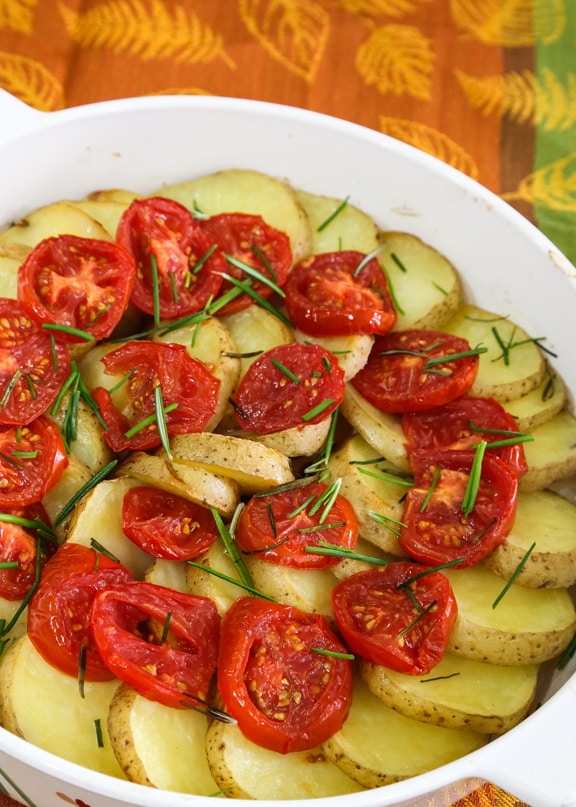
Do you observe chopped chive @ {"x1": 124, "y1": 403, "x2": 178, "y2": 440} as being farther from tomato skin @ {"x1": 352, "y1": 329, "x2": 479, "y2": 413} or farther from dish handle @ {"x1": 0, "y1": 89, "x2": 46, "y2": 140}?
dish handle @ {"x1": 0, "y1": 89, "x2": 46, "y2": 140}

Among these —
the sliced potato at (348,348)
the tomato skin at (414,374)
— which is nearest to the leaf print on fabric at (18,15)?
the sliced potato at (348,348)

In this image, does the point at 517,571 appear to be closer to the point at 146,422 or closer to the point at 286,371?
the point at 286,371

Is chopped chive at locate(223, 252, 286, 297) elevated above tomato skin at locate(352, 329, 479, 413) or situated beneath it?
elevated above

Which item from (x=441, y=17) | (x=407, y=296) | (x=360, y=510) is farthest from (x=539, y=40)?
(x=360, y=510)

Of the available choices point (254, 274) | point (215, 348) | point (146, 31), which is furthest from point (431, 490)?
point (146, 31)

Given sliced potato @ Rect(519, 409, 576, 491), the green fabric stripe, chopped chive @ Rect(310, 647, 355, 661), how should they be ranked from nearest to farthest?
1. chopped chive @ Rect(310, 647, 355, 661)
2. sliced potato @ Rect(519, 409, 576, 491)
3. the green fabric stripe

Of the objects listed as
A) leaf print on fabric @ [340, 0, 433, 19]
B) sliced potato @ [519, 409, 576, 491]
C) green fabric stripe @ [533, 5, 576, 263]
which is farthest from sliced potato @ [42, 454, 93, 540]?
leaf print on fabric @ [340, 0, 433, 19]
